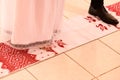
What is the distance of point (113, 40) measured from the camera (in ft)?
6.19

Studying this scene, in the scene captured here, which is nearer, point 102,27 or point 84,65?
point 84,65

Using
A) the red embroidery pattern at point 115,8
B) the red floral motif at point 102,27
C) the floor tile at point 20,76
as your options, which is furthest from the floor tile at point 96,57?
the red embroidery pattern at point 115,8

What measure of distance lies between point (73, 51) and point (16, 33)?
39 cm

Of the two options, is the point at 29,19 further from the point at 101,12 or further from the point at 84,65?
the point at 101,12

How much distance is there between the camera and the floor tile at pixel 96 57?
1.65 m

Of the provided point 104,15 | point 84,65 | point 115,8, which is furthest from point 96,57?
point 115,8

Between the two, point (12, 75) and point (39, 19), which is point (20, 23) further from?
point (12, 75)

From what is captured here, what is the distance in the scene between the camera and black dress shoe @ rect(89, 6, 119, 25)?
2.01 metres

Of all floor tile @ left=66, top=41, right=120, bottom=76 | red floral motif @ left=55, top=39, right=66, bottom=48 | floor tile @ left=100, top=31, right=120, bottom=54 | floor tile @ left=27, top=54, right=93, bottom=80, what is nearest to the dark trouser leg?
floor tile @ left=100, top=31, right=120, bottom=54

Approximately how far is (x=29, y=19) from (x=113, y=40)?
64 cm

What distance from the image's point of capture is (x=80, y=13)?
6.88ft

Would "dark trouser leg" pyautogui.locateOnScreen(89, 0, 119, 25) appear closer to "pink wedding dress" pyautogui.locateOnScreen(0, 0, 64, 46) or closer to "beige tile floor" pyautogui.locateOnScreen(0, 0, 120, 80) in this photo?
"beige tile floor" pyautogui.locateOnScreen(0, 0, 120, 80)

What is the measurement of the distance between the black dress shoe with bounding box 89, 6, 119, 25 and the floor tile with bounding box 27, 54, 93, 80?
51 centimetres

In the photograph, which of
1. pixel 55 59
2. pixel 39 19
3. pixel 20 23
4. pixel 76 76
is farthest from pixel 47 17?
pixel 76 76
